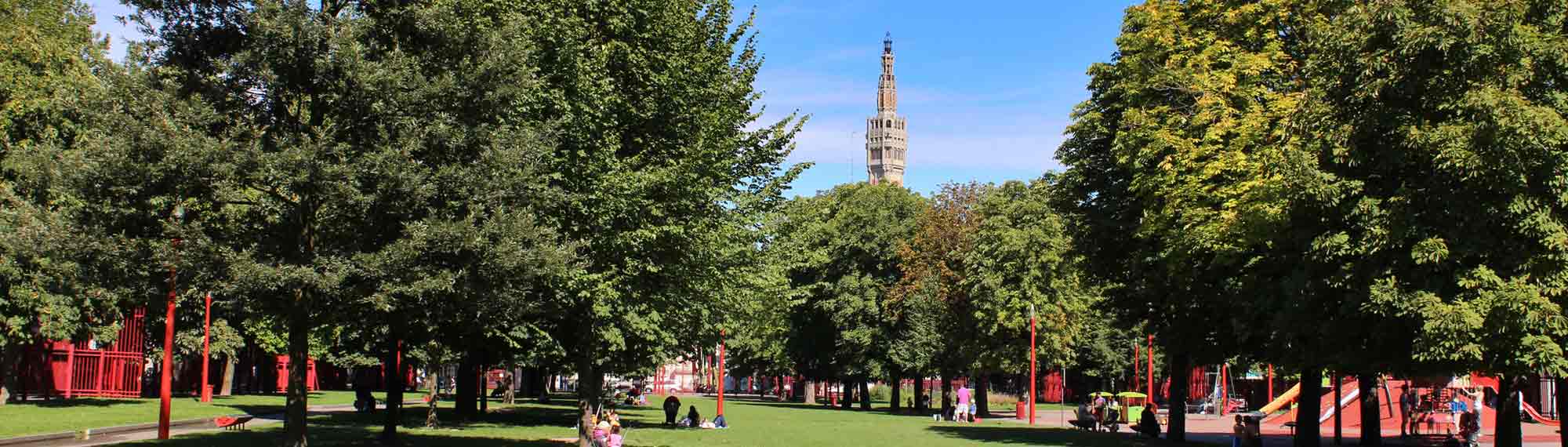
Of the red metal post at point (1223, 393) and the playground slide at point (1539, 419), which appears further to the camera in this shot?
the red metal post at point (1223, 393)

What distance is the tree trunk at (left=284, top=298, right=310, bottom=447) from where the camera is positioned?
18.0m

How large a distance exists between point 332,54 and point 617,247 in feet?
24.5

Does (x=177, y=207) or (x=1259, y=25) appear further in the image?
(x=1259, y=25)

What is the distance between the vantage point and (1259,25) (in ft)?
98.9

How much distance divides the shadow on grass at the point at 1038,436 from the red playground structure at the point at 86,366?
3282cm

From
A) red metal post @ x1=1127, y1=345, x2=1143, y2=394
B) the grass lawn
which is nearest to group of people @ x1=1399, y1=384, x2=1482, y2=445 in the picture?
the grass lawn

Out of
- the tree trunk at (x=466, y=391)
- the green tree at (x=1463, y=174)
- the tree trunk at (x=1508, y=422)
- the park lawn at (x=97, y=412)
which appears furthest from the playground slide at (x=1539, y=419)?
the park lawn at (x=97, y=412)

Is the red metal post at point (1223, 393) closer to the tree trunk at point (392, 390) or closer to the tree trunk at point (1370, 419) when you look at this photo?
the tree trunk at point (1370, 419)

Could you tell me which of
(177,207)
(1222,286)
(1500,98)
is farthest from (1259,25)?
(177,207)

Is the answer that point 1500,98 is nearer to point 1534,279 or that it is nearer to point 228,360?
point 1534,279

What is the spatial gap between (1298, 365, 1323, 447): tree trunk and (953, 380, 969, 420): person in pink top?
850 inches

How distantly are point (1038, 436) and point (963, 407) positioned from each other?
490 inches

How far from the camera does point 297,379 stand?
18.4 metres

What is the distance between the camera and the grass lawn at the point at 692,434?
91.5 ft
